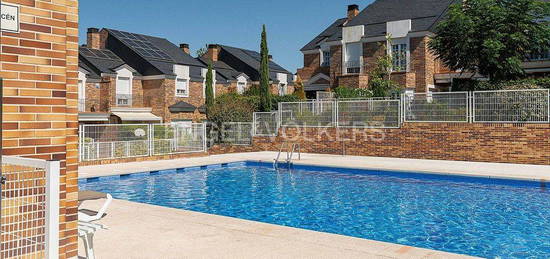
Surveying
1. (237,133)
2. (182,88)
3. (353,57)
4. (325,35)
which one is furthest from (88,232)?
(325,35)

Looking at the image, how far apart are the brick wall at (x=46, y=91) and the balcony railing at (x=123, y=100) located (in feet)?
106

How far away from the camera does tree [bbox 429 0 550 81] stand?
21.2 m

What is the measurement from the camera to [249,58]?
170 feet

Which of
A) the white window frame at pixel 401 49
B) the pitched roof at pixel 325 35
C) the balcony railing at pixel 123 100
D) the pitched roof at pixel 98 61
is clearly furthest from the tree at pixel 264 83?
the pitched roof at pixel 98 61

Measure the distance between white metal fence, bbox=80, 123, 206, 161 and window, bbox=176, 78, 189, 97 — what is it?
664 inches

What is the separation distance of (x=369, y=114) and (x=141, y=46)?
25.8 meters

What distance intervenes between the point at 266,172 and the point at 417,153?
700 cm

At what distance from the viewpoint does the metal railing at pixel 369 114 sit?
2108 cm

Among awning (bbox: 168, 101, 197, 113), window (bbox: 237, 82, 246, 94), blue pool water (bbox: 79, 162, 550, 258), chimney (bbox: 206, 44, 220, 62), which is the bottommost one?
blue pool water (bbox: 79, 162, 550, 258)

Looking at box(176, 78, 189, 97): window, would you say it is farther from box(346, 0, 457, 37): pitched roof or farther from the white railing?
the white railing

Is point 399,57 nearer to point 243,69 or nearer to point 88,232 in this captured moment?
point 243,69

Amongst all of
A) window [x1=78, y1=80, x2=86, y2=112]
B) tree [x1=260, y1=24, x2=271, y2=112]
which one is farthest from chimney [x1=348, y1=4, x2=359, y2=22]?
window [x1=78, y1=80, x2=86, y2=112]

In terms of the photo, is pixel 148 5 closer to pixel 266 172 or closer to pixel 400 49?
pixel 400 49

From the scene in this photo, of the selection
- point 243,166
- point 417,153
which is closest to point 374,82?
point 417,153
